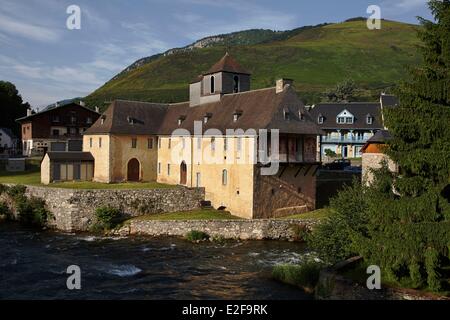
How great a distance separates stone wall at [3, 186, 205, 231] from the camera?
37984mm

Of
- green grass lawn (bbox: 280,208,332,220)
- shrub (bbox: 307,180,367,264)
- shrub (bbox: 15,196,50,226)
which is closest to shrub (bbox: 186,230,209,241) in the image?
green grass lawn (bbox: 280,208,332,220)

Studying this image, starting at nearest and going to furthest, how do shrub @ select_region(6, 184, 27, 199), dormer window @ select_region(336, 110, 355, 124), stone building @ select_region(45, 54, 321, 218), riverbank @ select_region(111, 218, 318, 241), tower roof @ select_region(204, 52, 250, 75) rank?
riverbank @ select_region(111, 218, 318, 241) < stone building @ select_region(45, 54, 321, 218) < shrub @ select_region(6, 184, 27, 199) < tower roof @ select_region(204, 52, 250, 75) < dormer window @ select_region(336, 110, 355, 124)

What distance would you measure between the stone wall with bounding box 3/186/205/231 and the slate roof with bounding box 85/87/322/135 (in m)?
7.12

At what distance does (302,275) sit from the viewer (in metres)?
24.3

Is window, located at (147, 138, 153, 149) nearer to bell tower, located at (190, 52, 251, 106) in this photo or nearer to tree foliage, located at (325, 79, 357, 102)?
bell tower, located at (190, 52, 251, 106)

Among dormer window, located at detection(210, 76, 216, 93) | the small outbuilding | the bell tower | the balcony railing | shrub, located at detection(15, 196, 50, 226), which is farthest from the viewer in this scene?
the balcony railing

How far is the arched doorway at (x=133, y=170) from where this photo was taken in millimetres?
48500

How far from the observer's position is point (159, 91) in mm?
151750

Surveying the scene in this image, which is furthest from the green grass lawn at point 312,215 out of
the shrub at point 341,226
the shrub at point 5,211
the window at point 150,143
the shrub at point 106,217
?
the shrub at point 5,211

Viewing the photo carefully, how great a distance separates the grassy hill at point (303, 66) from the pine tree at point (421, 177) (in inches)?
4045

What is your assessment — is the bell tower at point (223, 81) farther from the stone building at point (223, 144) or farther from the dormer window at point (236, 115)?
the dormer window at point (236, 115)

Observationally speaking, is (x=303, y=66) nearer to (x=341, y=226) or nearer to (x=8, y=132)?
(x=8, y=132)
